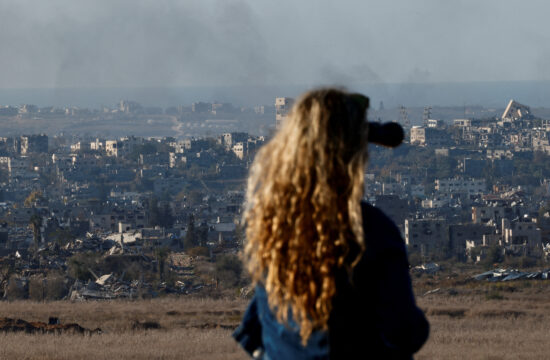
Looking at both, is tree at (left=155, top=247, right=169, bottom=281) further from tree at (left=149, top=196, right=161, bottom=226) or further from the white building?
the white building

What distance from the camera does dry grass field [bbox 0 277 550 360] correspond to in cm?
720

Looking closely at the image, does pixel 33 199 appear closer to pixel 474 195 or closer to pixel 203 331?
pixel 474 195

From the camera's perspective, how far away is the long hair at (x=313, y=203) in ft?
6.62

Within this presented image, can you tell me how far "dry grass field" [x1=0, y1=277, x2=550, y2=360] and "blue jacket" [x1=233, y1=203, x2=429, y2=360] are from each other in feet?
16.3

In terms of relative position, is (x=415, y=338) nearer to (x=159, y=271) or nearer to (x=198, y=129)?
(x=159, y=271)

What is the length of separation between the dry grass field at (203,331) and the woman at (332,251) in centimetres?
498

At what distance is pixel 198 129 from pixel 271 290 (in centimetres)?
15362

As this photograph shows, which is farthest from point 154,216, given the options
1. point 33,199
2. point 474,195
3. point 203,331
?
point 203,331

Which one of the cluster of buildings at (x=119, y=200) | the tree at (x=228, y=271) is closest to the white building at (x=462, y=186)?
the cluster of buildings at (x=119, y=200)

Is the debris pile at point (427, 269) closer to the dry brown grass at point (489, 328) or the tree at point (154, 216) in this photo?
the dry brown grass at point (489, 328)

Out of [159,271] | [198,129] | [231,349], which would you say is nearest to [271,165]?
[231,349]

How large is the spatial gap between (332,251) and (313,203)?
96 millimetres

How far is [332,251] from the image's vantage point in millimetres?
2020

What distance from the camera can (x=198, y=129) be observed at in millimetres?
155125
